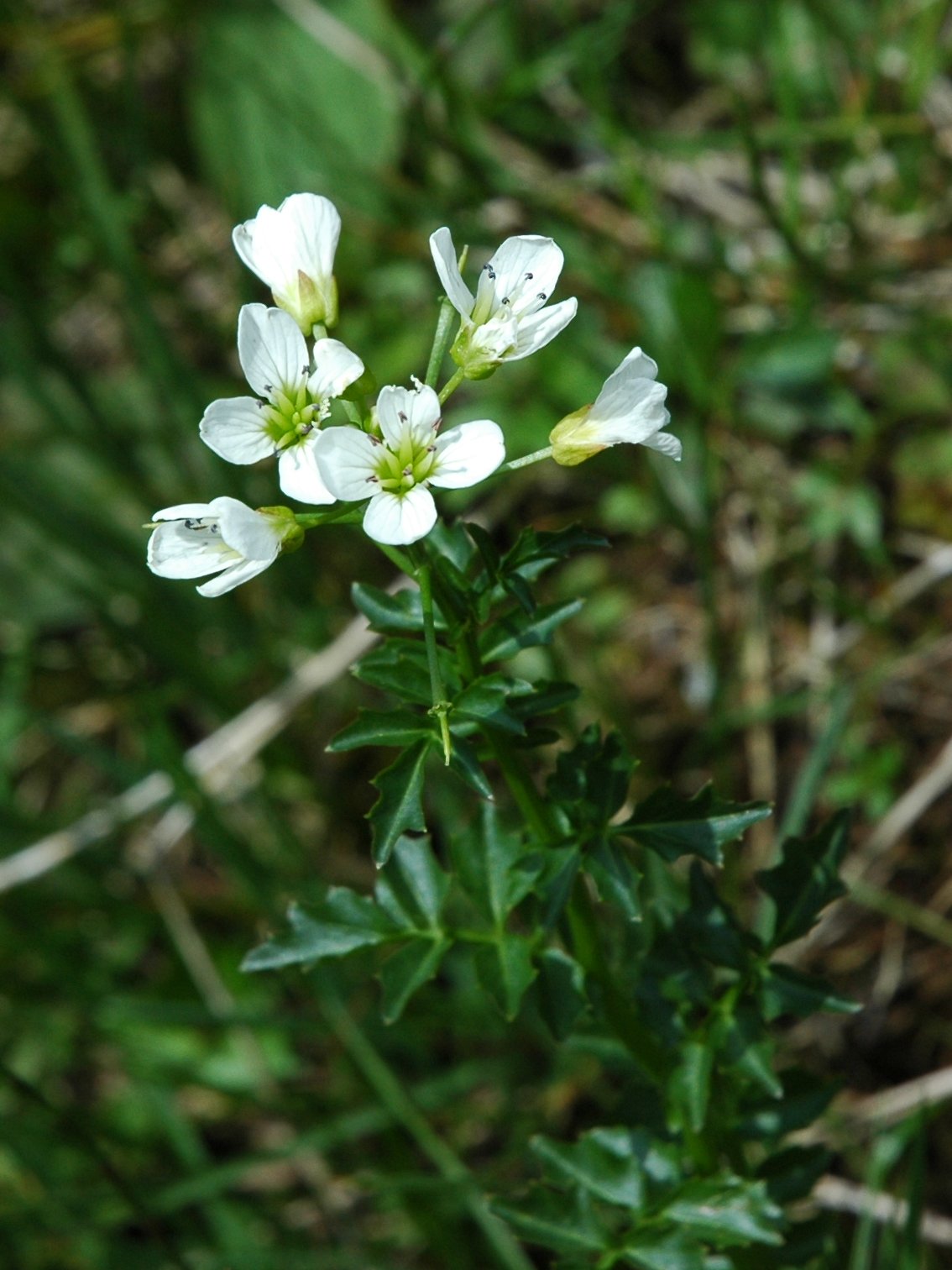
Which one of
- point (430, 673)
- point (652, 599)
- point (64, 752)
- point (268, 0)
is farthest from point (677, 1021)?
point (268, 0)

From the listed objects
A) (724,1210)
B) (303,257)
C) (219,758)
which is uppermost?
(303,257)

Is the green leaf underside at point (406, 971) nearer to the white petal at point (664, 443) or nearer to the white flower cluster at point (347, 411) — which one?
the white flower cluster at point (347, 411)

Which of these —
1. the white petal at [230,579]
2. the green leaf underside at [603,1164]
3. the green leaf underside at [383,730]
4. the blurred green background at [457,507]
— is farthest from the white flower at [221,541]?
the blurred green background at [457,507]

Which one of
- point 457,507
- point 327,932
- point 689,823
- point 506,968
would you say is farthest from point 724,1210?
point 457,507

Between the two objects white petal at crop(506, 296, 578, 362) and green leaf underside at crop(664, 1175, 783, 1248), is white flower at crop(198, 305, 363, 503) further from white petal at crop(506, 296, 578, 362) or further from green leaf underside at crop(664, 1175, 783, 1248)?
green leaf underside at crop(664, 1175, 783, 1248)

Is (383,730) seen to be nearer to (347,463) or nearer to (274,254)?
(347,463)
